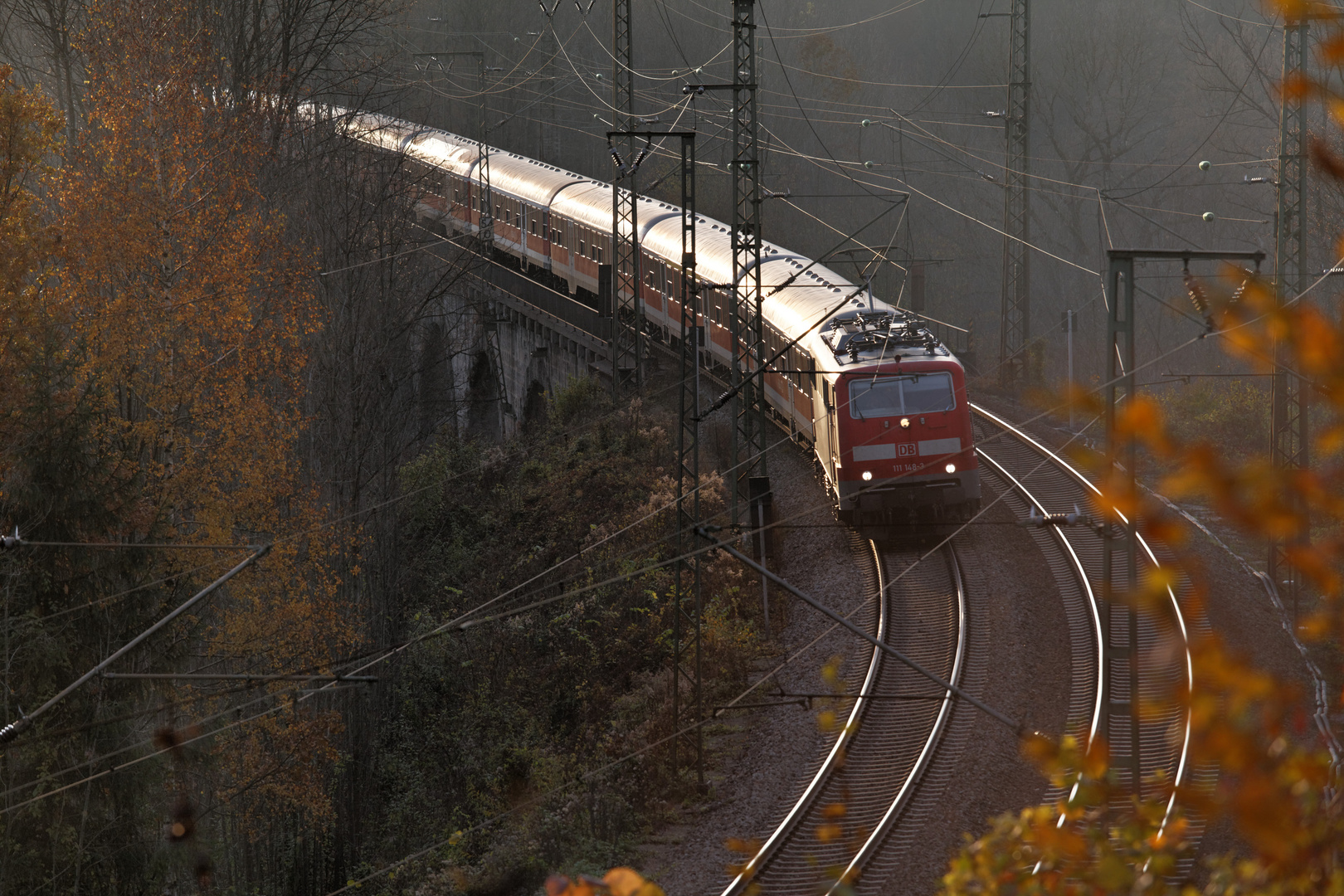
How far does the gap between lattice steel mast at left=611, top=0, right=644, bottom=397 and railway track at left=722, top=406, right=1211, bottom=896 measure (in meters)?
9.00

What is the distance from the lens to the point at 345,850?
2228cm

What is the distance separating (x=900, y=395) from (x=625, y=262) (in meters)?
13.2

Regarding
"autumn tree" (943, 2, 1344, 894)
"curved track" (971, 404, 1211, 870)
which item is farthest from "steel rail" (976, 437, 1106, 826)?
"autumn tree" (943, 2, 1344, 894)

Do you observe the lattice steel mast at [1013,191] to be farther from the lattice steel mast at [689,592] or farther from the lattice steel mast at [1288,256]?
the lattice steel mast at [689,592]

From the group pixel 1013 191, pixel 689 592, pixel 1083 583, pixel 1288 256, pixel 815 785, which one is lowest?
pixel 815 785

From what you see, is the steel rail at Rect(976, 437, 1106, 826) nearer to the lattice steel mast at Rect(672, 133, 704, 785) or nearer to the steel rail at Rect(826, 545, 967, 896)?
the steel rail at Rect(826, 545, 967, 896)

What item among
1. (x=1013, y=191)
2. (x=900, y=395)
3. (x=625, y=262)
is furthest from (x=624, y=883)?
(x=1013, y=191)

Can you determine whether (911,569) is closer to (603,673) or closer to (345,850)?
(603,673)

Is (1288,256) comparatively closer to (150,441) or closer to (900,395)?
(900,395)

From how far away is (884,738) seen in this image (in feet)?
49.3

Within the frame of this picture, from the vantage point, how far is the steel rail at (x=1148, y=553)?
13.2 m

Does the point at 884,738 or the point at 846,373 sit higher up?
the point at 846,373

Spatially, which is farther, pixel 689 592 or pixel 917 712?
pixel 689 592

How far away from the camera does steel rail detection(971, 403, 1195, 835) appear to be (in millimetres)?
13203
